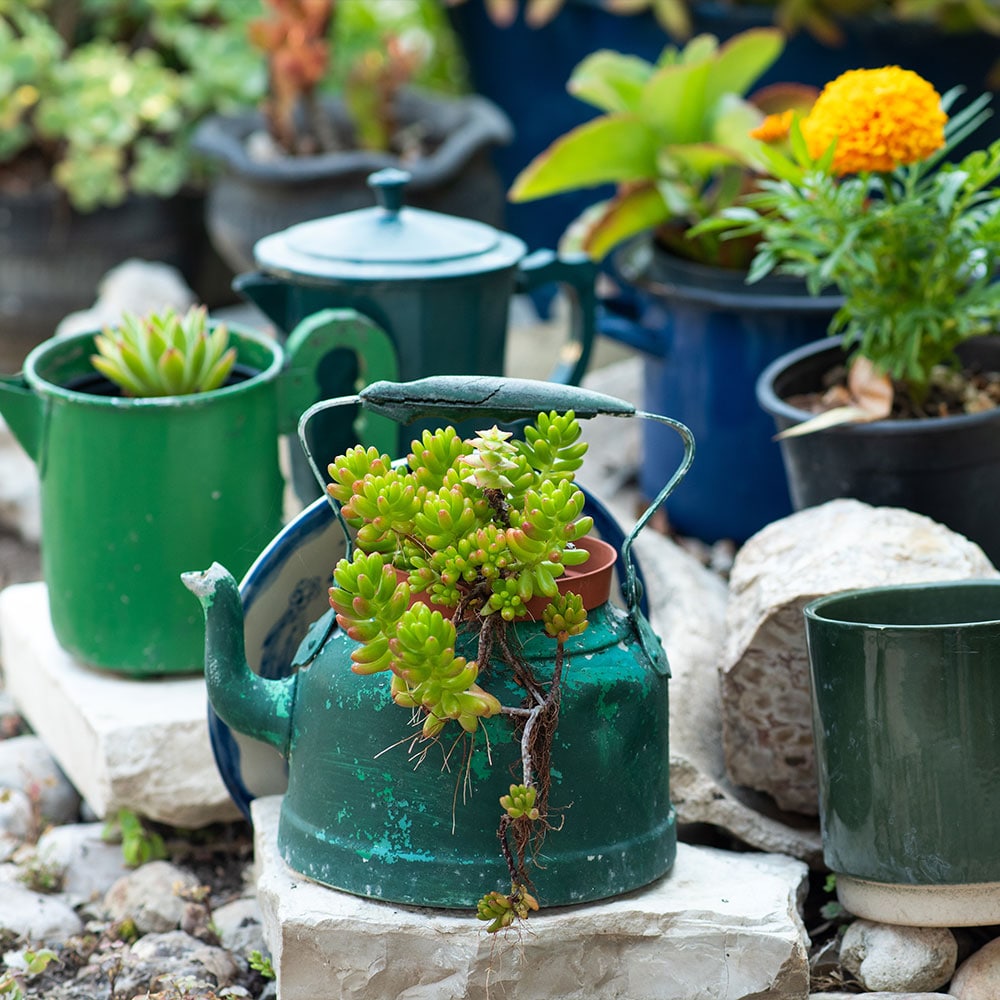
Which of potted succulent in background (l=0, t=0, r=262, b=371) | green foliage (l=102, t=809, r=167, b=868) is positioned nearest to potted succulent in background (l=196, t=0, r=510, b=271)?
potted succulent in background (l=0, t=0, r=262, b=371)

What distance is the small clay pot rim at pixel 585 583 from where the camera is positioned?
4.16 ft

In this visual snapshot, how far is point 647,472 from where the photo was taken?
97.3 inches

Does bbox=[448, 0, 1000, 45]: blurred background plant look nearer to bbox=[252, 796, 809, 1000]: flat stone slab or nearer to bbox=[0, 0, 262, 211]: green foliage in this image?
bbox=[0, 0, 262, 211]: green foliage

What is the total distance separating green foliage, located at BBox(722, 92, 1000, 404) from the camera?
1.81 m

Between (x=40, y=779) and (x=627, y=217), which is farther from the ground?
(x=627, y=217)

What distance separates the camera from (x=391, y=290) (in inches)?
75.2

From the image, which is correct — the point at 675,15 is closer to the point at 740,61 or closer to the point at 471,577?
the point at 740,61

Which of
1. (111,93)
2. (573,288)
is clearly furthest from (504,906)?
(111,93)

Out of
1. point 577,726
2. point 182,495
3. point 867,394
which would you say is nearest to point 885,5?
point 867,394

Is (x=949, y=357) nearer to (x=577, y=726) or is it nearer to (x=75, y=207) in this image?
(x=577, y=726)

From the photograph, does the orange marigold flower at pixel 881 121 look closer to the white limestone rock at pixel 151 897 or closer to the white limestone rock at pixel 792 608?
the white limestone rock at pixel 792 608

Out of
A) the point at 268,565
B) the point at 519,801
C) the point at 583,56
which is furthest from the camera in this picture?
the point at 583,56

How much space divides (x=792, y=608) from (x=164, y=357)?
0.78m

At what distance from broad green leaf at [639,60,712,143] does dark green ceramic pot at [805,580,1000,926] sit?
122cm
